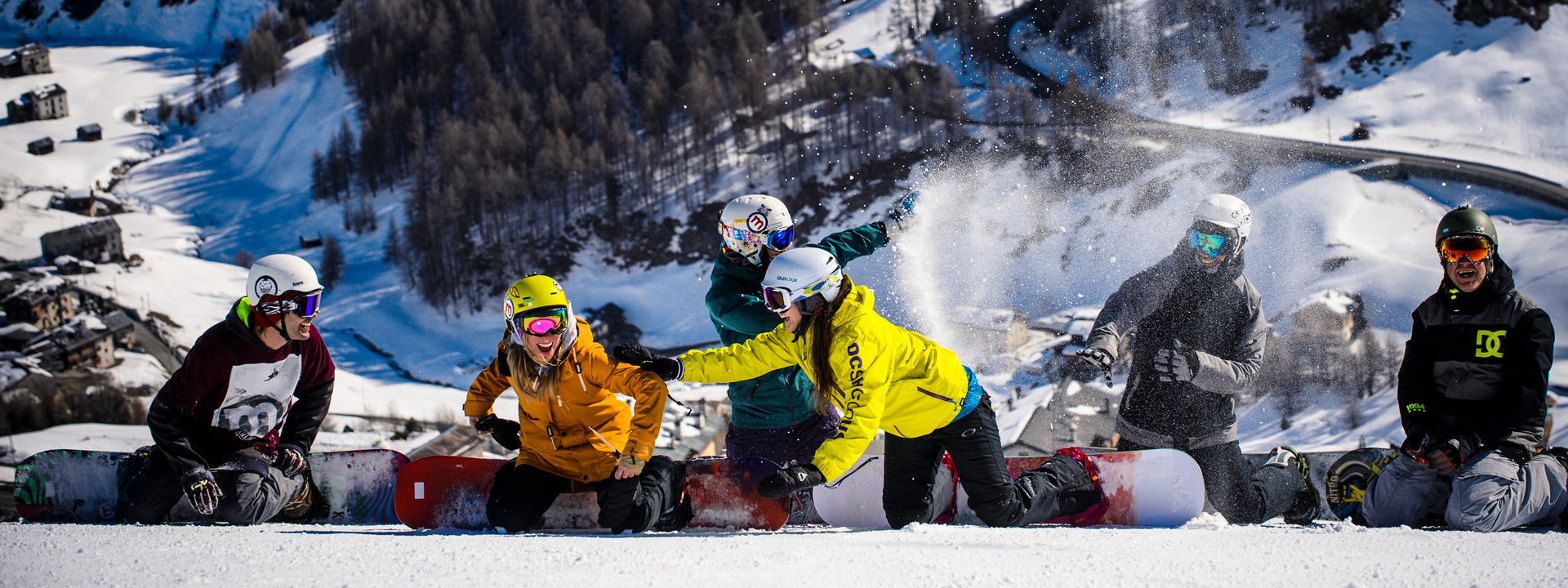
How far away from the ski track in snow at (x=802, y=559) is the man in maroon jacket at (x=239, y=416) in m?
0.51

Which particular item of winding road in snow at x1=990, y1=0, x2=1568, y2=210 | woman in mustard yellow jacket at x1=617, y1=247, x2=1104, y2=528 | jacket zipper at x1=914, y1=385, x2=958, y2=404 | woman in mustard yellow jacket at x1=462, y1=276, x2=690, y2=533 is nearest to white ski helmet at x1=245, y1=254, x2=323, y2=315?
woman in mustard yellow jacket at x1=462, y1=276, x2=690, y2=533

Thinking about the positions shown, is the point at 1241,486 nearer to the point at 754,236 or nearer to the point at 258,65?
the point at 754,236

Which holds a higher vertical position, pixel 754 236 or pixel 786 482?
pixel 754 236

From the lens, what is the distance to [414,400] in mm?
33594

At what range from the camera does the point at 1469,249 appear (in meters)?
4.02

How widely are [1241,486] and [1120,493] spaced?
73 centimetres

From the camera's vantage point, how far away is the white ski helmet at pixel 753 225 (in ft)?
14.6

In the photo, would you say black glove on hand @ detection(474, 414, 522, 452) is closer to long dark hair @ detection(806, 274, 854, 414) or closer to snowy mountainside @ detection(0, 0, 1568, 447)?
long dark hair @ detection(806, 274, 854, 414)

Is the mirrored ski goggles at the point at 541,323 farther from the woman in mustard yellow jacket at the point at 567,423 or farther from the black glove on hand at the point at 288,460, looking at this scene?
the black glove on hand at the point at 288,460

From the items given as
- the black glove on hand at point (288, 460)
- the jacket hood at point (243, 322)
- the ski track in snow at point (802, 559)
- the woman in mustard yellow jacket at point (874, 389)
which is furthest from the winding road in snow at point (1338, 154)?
the jacket hood at point (243, 322)

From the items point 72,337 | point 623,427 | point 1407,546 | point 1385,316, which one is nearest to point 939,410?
point 623,427

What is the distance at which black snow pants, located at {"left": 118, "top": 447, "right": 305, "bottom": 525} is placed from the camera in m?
4.30

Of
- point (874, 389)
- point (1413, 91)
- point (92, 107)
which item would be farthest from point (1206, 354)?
point (92, 107)

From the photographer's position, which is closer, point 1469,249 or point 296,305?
point 1469,249
